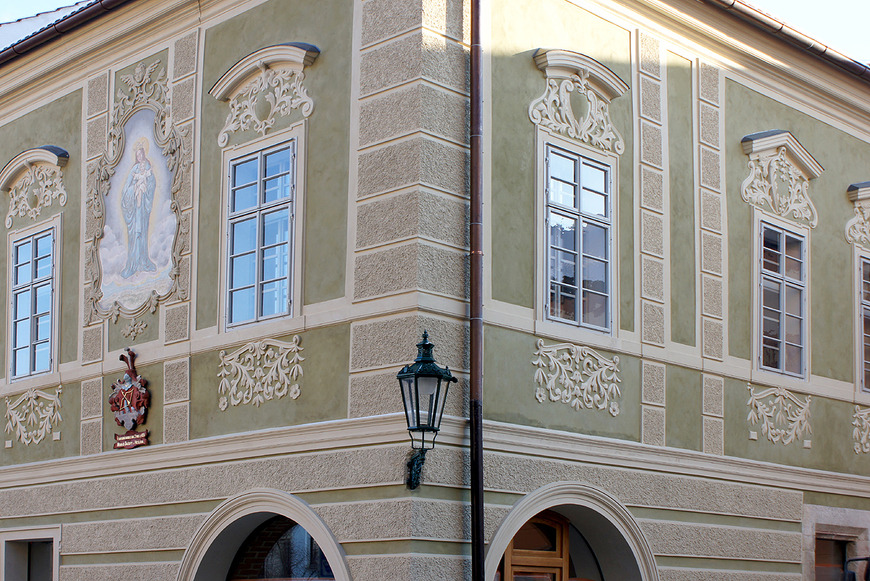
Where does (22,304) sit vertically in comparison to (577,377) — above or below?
above

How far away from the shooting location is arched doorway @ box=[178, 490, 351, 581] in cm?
1059

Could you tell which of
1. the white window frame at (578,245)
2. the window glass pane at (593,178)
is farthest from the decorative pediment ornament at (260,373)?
the window glass pane at (593,178)

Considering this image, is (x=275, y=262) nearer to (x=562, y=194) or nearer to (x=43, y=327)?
(x=562, y=194)

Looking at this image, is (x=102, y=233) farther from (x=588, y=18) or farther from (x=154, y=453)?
(x=588, y=18)

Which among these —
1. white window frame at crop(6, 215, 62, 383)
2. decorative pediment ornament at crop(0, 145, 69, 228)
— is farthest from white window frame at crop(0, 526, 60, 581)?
decorative pediment ornament at crop(0, 145, 69, 228)

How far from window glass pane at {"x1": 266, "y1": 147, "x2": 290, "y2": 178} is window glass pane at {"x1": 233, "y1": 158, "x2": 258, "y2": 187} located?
17 centimetres

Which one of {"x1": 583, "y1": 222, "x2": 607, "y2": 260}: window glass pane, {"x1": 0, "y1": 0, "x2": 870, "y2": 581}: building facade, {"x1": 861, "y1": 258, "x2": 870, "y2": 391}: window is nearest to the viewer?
{"x1": 0, "y1": 0, "x2": 870, "y2": 581}: building facade

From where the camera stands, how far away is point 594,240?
1139 centimetres

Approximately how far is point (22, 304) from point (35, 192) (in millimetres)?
1197

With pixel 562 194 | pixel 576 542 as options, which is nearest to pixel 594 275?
pixel 562 194

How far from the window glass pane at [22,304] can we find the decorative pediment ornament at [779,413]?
739cm

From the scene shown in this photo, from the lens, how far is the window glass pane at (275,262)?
1097 centimetres

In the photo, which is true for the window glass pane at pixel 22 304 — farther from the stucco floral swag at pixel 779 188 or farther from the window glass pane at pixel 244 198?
the stucco floral swag at pixel 779 188

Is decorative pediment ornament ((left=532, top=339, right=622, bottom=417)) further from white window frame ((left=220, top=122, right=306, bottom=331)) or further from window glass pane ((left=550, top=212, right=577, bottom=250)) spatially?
white window frame ((left=220, top=122, right=306, bottom=331))
